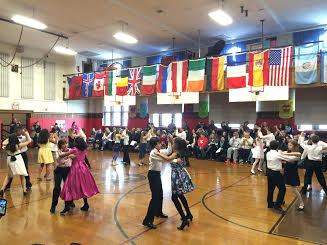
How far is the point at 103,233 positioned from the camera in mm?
4047

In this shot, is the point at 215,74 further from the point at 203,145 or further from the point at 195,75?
the point at 203,145

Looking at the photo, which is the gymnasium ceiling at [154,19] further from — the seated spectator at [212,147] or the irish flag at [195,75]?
the seated spectator at [212,147]

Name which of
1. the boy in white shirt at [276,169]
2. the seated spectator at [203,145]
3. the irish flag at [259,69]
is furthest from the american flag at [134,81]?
the boy in white shirt at [276,169]

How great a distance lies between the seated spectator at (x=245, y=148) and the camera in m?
10.7

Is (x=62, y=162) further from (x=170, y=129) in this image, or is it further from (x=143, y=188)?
(x=170, y=129)

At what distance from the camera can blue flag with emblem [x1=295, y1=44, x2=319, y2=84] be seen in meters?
10.1

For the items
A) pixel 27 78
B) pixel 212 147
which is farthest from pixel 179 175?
pixel 27 78

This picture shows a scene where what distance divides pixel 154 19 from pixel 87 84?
6.94 m

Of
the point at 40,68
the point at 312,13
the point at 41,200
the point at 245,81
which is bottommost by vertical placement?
the point at 41,200

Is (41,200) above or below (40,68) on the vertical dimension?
below

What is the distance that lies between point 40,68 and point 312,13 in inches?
645

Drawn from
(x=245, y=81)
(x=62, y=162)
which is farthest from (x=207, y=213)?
(x=245, y=81)

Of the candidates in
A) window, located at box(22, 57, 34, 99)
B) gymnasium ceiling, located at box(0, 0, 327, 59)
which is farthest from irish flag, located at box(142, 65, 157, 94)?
window, located at box(22, 57, 34, 99)

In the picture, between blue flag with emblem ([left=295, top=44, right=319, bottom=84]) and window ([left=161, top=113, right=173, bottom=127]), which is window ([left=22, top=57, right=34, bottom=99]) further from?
blue flag with emblem ([left=295, top=44, right=319, bottom=84])
